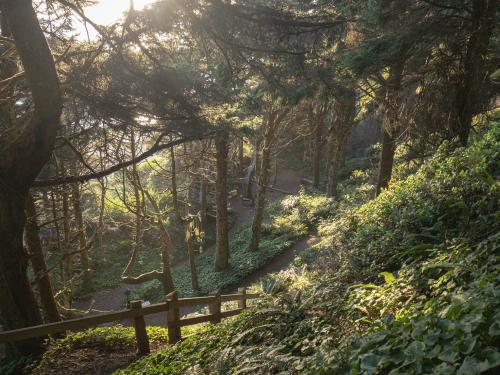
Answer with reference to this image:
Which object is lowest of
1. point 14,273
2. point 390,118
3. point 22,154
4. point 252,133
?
point 14,273

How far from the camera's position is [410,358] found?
221cm

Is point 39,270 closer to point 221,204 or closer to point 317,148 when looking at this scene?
point 221,204

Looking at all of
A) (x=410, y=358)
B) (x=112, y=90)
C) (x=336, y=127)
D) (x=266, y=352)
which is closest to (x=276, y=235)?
(x=336, y=127)

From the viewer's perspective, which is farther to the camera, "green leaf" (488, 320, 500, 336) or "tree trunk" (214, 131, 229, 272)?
"tree trunk" (214, 131, 229, 272)

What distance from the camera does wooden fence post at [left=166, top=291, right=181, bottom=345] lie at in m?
6.97

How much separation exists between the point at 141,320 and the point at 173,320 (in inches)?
26.5

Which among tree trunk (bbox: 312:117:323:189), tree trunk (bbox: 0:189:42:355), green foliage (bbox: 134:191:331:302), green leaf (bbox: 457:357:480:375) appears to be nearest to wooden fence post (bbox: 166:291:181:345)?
tree trunk (bbox: 0:189:42:355)

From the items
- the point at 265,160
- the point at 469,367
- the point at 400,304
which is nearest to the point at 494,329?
the point at 469,367

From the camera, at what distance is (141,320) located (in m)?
6.68

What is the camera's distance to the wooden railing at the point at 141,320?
5418 millimetres

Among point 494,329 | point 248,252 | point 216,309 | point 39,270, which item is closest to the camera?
point 494,329

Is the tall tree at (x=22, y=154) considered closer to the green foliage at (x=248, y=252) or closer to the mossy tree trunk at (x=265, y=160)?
the green foliage at (x=248, y=252)

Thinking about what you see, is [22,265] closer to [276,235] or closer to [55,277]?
[55,277]

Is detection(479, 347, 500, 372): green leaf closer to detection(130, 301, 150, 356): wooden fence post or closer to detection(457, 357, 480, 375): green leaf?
detection(457, 357, 480, 375): green leaf
